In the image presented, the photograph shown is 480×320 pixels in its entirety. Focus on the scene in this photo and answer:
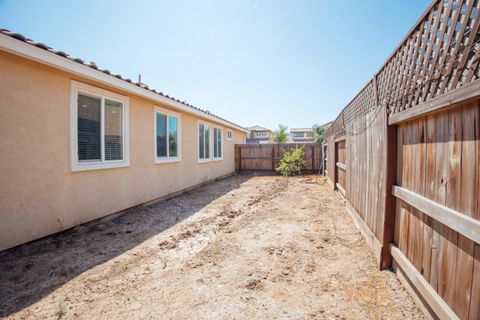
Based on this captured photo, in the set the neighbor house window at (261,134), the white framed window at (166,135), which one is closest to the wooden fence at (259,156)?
the white framed window at (166,135)

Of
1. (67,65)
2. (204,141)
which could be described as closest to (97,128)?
(67,65)

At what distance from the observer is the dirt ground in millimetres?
1871

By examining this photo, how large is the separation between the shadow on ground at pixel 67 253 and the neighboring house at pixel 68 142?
20 cm

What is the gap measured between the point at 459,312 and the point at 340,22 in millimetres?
7078

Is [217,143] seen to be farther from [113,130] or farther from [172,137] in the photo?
[113,130]

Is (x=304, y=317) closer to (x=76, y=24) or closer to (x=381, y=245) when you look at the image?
(x=381, y=245)

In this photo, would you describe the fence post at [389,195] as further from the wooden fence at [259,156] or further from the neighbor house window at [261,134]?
the neighbor house window at [261,134]

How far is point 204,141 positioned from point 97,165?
204 inches

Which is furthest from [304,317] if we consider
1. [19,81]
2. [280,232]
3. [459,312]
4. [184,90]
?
[184,90]

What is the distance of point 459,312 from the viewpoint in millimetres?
1342

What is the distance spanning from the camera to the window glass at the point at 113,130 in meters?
4.35

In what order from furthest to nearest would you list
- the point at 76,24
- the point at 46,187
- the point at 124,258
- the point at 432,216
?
the point at 76,24 → the point at 46,187 → the point at 124,258 → the point at 432,216

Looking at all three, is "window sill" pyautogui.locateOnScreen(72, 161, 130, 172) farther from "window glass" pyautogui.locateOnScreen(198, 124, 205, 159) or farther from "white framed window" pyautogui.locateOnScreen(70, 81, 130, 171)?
"window glass" pyautogui.locateOnScreen(198, 124, 205, 159)

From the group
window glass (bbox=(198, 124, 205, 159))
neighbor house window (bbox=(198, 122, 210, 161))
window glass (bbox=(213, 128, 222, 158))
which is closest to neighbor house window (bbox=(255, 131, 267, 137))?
window glass (bbox=(213, 128, 222, 158))
